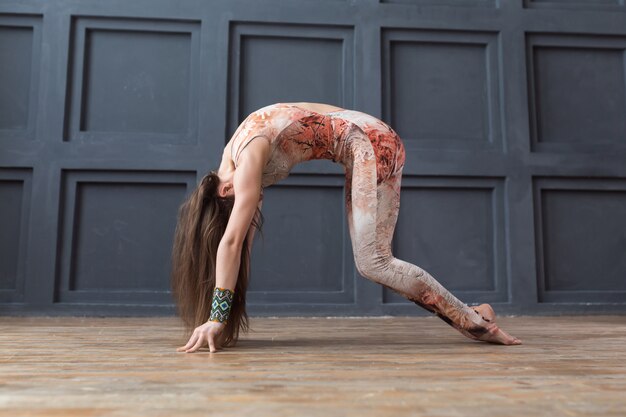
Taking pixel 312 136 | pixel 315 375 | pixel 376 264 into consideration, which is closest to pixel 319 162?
pixel 312 136

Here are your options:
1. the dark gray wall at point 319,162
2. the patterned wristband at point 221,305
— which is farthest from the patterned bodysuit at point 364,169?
the dark gray wall at point 319,162

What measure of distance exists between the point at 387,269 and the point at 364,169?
1.19 ft

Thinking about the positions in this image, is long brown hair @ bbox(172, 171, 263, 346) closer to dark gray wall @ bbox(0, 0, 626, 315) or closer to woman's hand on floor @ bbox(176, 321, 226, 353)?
woman's hand on floor @ bbox(176, 321, 226, 353)

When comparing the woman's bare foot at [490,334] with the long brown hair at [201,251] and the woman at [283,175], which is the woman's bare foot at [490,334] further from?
the long brown hair at [201,251]

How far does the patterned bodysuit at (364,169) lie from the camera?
1790mm

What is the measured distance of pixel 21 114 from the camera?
3143 millimetres

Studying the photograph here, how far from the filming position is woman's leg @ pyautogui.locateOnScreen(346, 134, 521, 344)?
179 cm

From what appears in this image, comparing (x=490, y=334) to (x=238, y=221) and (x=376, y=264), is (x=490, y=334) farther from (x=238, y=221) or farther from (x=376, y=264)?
(x=238, y=221)

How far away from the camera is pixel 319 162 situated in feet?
10.4

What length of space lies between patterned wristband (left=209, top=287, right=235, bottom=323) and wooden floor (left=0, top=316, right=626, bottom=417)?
0.36 ft

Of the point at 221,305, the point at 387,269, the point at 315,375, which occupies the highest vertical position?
the point at 387,269

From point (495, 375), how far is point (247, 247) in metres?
Answer: 0.94

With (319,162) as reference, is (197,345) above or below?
below

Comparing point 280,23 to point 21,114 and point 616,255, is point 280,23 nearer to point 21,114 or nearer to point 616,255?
A: point 21,114
